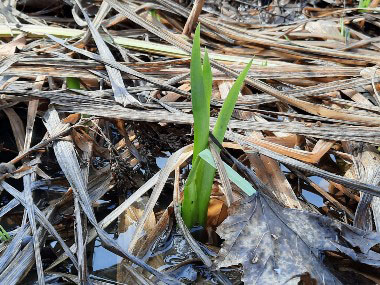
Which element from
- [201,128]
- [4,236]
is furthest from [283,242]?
[4,236]

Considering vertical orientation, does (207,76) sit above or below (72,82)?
above

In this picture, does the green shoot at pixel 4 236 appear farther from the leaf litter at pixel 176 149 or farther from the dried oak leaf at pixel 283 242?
the dried oak leaf at pixel 283 242

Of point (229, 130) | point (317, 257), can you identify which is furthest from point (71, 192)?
point (317, 257)

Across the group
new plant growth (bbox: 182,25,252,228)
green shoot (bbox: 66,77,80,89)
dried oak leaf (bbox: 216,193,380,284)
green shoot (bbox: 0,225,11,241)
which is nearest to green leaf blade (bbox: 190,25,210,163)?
new plant growth (bbox: 182,25,252,228)

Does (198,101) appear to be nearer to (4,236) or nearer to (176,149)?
(176,149)

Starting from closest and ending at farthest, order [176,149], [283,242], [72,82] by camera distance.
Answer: [283,242] → [176,149] → [72,82]

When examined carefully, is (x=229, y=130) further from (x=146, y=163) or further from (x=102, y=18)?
(x=102, y=18)

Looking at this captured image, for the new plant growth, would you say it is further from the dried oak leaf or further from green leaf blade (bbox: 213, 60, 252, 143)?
the dried oak leaf

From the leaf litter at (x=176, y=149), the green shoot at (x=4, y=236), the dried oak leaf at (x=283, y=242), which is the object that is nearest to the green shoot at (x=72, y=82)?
the leaf litter at (x=176, y=149)
